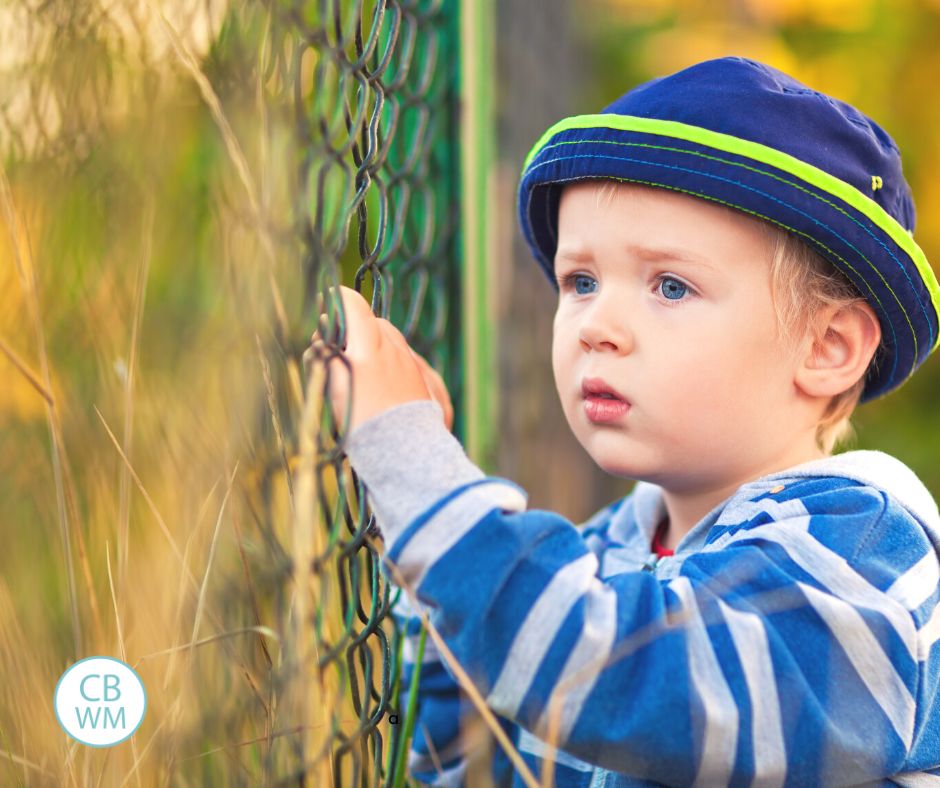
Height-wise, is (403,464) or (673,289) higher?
(673,289)

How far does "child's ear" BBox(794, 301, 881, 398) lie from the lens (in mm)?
1348

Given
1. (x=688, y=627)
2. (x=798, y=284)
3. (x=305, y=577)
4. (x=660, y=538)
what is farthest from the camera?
(x=660, y=538)

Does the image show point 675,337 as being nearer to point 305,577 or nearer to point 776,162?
point 776,162

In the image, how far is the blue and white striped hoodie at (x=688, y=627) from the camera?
3.39ft

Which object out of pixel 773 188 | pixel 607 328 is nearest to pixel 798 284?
pixel 773 188

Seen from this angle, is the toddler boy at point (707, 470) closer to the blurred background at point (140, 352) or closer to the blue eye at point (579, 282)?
the blue eye at point (579, 282)

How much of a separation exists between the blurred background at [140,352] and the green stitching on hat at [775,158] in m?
0.40

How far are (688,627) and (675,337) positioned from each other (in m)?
0.35

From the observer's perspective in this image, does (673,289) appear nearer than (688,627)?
No

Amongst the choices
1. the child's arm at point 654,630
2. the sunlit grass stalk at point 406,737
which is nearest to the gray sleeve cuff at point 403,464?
the child's arm at point 654,630

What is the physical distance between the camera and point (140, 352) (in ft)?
4.68

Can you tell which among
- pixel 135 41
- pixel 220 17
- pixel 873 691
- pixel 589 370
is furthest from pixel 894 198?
pixel 135 41

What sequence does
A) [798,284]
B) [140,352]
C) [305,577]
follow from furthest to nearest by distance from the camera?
[140,352] → [798,284] → [305,577]

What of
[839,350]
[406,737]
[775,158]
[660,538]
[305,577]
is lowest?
[406,737]
